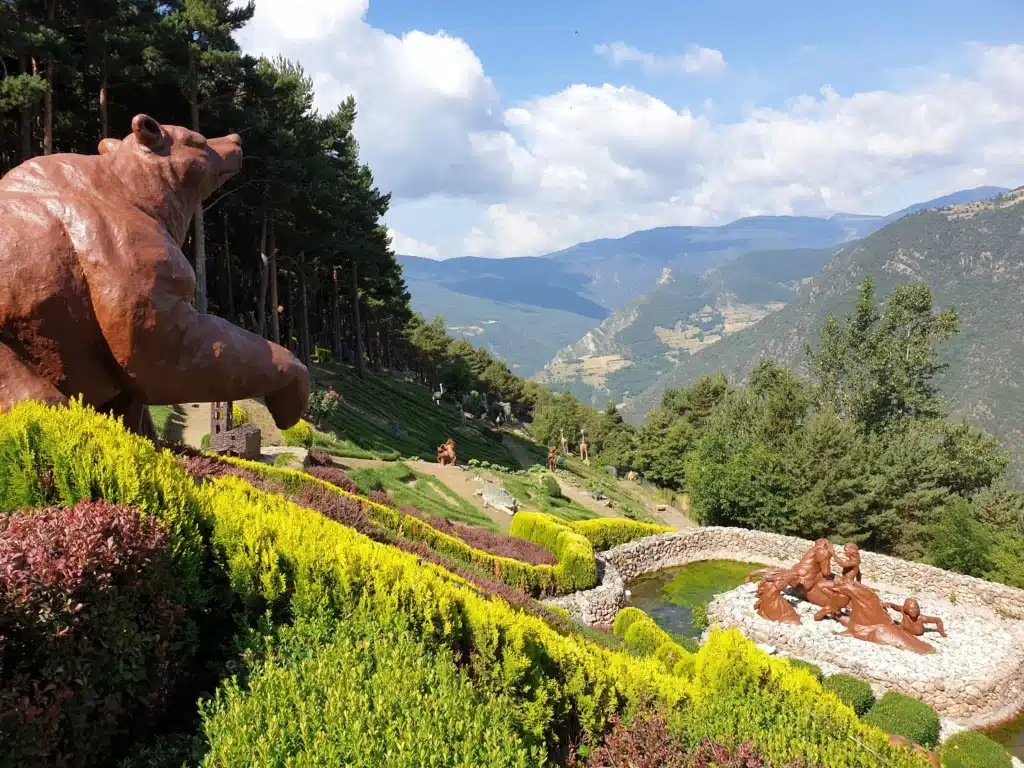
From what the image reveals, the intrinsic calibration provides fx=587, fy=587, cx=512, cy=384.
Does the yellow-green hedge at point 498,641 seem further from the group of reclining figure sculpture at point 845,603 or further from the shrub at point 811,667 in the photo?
the group of reclining figure sculpture at point 845,603

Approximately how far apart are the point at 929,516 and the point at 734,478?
401 inches

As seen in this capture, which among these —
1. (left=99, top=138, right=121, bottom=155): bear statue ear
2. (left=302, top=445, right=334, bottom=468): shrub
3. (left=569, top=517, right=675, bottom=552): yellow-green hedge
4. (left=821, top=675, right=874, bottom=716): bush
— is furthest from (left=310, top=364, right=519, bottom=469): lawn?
(left=99, top=138, right=121, bottom=155): bear statue ear

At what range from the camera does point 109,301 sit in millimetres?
5125

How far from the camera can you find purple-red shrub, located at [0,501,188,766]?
283cm

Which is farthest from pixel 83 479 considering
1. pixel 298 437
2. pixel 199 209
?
pixel 199 209

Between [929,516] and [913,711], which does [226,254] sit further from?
[929,516]

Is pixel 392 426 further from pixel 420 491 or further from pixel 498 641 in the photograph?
pixel 498 641

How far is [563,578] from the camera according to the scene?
17219mm

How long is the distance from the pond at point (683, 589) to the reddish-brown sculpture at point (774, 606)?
196cm

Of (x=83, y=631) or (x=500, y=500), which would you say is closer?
(x=83, y=631)

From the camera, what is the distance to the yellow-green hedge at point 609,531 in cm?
2350

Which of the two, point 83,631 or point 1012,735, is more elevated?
point 83,631

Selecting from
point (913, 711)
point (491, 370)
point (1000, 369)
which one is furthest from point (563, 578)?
point (1000, 369)

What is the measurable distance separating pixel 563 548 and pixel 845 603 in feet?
26.5
